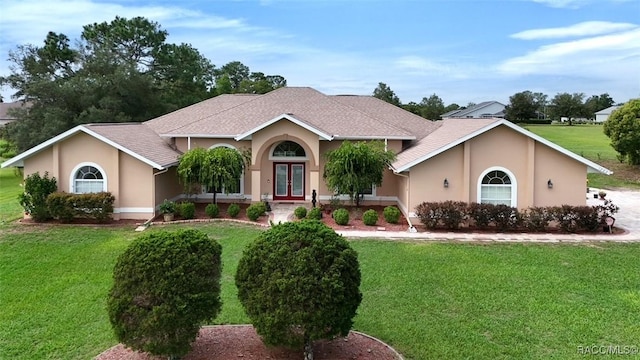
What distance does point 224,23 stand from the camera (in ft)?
71.0

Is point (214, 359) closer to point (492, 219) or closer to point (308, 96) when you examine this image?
point (492, 219)

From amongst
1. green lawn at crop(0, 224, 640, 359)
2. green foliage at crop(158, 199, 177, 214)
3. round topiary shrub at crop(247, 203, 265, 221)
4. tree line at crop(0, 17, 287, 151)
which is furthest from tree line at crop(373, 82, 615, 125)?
green lawn at crop(0, 224, 640, 359)

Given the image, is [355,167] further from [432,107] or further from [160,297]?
[432,107]

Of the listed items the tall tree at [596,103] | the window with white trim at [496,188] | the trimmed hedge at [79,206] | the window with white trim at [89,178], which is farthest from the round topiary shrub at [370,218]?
the tall tree at [596,103]

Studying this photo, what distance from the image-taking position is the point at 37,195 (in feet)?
61.5

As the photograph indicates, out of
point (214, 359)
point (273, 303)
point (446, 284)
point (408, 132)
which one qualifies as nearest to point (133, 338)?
point (214, 359)

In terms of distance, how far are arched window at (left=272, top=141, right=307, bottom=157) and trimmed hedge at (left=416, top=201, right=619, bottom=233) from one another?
24.3 ft

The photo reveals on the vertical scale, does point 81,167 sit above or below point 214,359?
above

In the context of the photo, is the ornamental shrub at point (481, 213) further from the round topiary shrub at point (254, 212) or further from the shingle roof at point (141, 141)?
the shingle roof at point (141, 141)

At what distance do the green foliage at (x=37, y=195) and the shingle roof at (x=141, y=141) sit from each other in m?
2.74

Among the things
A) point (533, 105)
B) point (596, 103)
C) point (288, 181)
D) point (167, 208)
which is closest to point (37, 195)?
point (167, 208)

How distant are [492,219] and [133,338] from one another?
14263 millimetres

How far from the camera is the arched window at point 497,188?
18.7m

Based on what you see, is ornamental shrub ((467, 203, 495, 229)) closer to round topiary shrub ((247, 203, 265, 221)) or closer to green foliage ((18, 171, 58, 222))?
round topiary shrub ((247, 203, 265, 221))
